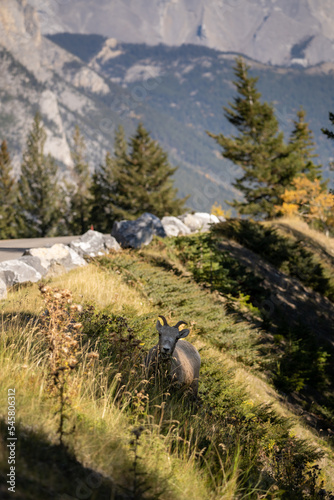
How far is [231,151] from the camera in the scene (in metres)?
34.0

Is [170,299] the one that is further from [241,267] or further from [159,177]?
[159,177]

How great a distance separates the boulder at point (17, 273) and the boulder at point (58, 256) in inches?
33.8

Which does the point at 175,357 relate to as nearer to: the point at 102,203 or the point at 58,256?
the point at 58,256

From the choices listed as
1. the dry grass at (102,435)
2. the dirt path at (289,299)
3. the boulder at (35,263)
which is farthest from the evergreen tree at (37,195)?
the dry grass at (102,435)

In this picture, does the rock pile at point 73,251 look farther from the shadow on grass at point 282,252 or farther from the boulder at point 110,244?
the shadow on grass at point 282,252

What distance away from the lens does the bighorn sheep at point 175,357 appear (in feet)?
18.1

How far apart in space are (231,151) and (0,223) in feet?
101

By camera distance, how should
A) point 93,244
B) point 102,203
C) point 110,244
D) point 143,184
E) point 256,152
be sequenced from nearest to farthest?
point 93,244
point 110,244
point 256,152
point 143,184
point 102,203

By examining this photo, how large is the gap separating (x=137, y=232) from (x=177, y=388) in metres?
10.9

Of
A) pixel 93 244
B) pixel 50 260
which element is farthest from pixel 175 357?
pixel 93 244

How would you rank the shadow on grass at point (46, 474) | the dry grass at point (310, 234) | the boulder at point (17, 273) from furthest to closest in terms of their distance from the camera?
the dry grass at point (310, 234) → the boulder at point (17, 273) → the shadow on grass at point (46, 474)

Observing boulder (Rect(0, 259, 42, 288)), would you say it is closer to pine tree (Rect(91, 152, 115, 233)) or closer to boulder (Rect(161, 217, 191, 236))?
boulder (Rect(161, 217, 191, 236))

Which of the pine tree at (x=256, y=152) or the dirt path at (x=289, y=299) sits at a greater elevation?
the pine tree at (x=256, y=152)

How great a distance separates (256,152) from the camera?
33.3 m
